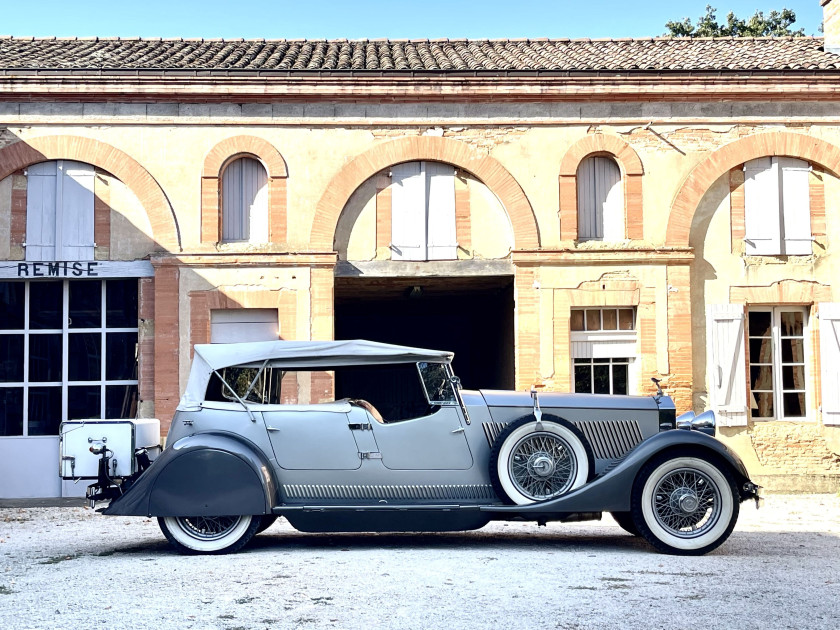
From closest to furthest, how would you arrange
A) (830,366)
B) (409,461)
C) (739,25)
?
1. (409,461)
2. (830,366)
3. (739,25)

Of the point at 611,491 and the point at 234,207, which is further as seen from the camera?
the point at 234,207

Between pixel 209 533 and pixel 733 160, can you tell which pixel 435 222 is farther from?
pixel 209 533

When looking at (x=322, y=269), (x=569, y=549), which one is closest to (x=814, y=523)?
(x=569, y=549)

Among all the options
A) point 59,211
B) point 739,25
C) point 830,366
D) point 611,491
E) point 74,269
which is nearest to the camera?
point 611,491

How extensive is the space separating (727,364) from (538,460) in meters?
7.75

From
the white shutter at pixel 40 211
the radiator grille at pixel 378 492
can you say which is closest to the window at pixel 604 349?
the radiator grille at pixel 378 492

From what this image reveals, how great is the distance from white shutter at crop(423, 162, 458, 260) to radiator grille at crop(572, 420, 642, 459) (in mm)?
6892

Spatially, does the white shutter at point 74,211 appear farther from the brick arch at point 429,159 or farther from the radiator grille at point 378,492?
the radiator grille at point 378,492

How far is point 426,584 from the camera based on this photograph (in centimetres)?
678

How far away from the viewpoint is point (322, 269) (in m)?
15.3

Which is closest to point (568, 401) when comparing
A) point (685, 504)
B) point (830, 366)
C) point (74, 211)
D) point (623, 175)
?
point (685, 504)

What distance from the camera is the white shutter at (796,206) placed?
51.1ft

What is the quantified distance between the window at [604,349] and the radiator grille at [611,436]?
6.51 meters

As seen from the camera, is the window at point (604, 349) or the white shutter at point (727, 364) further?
the window at point (604, 349)
